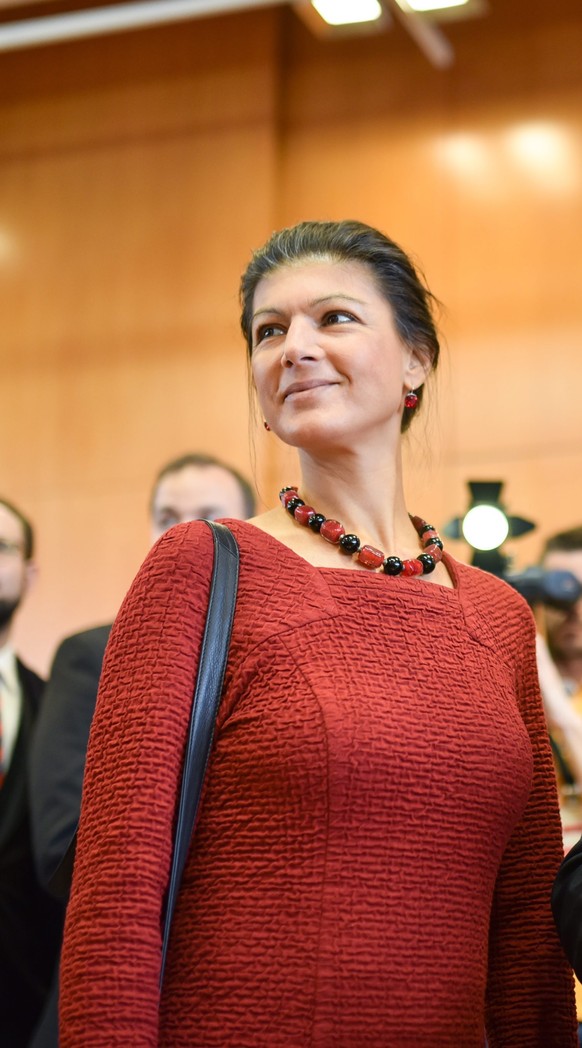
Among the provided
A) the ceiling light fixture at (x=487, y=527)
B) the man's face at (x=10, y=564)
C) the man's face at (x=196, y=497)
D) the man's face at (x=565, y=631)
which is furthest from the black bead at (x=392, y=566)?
the man's face at (x=10, y=564)

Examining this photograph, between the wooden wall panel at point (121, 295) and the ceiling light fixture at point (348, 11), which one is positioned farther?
the wooden wall panel at point (121, 295)

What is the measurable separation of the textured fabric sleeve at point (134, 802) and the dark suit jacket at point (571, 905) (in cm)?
47

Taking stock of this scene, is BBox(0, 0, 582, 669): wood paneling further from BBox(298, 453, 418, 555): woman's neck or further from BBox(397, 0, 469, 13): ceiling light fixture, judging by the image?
BBox(298, 453, 418, 555): woman's neck

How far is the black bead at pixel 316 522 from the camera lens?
1852mm

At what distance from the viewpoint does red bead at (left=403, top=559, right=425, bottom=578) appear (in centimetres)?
184

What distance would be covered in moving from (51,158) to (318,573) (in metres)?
4.98

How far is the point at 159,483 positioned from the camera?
3426 mm

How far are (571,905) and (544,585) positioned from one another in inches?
52.9

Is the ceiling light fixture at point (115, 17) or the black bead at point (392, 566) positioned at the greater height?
the ceiling light fixture at point (115, 17)

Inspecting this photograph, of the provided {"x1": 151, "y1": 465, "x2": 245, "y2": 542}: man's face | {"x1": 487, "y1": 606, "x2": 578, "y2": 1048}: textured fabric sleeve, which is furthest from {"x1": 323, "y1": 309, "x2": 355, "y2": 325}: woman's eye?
{"x1": 151, "y1": 465, "x2": 245, "y2": 542}: man's face

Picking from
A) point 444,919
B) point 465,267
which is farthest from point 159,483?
point 465,267

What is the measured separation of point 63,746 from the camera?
252cm

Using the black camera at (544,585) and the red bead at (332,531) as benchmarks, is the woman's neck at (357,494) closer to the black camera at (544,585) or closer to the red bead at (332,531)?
the red bead at (332,531)

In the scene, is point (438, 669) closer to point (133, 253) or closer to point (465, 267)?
point (465, 267)
